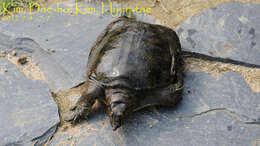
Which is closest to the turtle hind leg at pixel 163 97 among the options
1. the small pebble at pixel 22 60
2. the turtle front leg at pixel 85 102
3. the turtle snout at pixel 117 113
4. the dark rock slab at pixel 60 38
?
the turtle snout at pixel 117 113

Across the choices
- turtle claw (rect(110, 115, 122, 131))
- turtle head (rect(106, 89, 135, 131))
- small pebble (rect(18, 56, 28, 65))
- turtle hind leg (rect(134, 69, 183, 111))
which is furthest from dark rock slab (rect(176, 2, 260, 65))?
small pebble (rect(18, 56, 28, 65))

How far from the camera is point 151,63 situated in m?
3.46

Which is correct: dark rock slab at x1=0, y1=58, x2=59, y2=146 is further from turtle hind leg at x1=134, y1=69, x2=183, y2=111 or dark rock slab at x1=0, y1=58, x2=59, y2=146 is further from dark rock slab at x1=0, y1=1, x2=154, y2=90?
turtle hind leg at x1=134, y1=69, x2=183, y2=111

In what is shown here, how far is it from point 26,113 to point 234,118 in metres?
2.38

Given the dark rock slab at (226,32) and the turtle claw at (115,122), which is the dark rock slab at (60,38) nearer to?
the dark rock slab at (226,32)

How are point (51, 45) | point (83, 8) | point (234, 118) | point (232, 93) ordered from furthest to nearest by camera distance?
point (83, 8), point (51, 45), point (232, 93), point (234, 118)

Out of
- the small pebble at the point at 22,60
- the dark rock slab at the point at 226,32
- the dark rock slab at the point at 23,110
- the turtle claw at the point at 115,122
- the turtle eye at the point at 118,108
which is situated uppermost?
the dark rock slab at the point at 226,32

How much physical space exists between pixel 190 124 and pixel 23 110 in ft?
6.31

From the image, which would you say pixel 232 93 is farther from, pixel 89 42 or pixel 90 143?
pixel 89 42

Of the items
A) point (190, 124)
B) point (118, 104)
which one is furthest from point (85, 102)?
point (190, 124)

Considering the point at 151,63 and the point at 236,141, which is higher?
the point at 151,63

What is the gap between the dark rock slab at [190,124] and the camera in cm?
332

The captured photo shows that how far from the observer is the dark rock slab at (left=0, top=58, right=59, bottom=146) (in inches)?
134

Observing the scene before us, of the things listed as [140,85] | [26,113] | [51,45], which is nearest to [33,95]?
[26,113]
